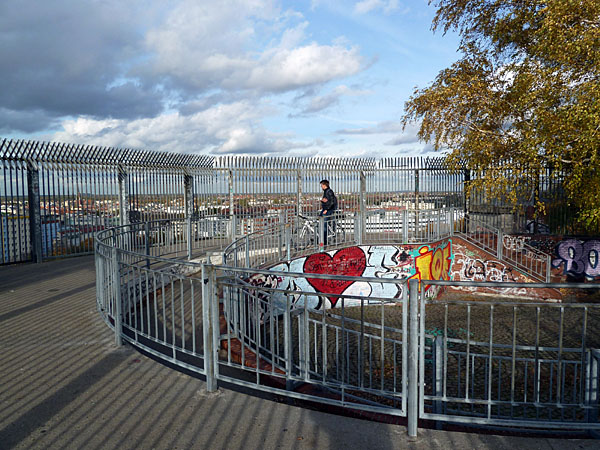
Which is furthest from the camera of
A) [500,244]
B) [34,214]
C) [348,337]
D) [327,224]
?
[500,244]

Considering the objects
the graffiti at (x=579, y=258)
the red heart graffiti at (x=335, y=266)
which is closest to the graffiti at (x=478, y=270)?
the graffiti at (x=579, y=258)

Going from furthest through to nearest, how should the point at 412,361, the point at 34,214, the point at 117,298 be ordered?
1. the point at 34,214
2. the point at 117,298
3. the point at 412,361

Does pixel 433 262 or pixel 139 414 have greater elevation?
pixel 139 414

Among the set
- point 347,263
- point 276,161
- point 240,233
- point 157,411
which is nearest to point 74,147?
point 240,233

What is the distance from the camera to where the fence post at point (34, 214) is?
1166 cm

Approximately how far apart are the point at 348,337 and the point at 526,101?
32.5ft

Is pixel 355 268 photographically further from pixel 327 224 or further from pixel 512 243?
pixel 512 243

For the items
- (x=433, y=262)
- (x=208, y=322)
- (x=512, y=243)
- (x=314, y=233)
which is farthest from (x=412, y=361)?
(x=512, y=243)

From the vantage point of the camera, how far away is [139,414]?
12.3ft

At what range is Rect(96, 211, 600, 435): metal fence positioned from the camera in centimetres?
354

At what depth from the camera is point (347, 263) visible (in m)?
12.8

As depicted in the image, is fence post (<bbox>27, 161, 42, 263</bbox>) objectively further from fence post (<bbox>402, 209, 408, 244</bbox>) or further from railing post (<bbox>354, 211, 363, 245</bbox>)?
fence post (<bbox>402, 209, 408, 244</bbox>)

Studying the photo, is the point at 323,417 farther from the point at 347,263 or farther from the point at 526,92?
the point at 526,92

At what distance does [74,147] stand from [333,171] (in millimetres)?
9330
